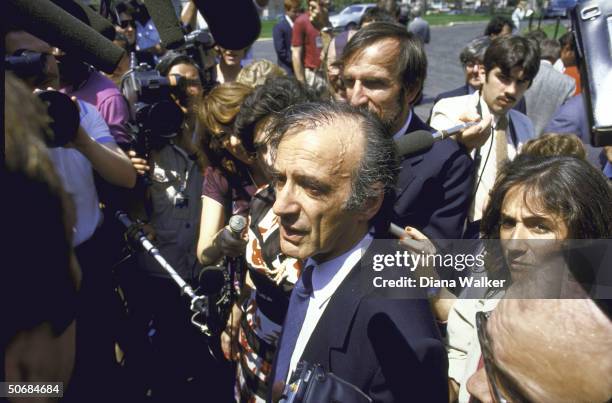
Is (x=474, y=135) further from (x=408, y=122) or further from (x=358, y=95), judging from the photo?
(x=358, y=95)

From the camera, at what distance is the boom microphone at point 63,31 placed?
104cm

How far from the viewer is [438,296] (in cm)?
186

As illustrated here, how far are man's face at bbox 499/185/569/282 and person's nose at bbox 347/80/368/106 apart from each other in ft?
2.50

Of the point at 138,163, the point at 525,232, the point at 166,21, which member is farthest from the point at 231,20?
the point at 138,163

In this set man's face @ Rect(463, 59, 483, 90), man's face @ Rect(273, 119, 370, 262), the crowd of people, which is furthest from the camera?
man's face @ Rect(463, 59, 483, 90)

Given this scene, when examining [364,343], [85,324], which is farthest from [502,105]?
[85,324]

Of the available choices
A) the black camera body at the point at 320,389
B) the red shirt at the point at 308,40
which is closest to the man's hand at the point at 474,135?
the black camera body at the point at 320,389

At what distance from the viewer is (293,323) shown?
5.35 feet

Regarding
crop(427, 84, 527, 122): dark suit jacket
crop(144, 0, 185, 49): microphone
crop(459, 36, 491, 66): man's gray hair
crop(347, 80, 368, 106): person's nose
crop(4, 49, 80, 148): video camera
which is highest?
crop(144, 0, 185, 49): microphone

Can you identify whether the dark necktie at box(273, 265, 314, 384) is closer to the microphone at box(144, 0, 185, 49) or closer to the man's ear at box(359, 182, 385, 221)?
the man's ear at box(359, 182, 385, 221)

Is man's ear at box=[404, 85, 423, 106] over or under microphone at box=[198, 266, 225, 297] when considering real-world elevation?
over

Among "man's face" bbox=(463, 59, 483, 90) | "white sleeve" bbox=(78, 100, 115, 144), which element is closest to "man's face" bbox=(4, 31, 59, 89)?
"white sleeve" bbox=(78, 100, 115, 144)

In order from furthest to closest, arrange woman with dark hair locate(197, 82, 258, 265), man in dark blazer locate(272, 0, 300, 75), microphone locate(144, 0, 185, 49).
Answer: man in dark blazer locate(272, 0, 300, 75)
woman with dark hair locate(197, 82, 258, 265)
microphone locate(144, 0, 185, 49)

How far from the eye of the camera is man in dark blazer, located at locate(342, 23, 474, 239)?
6.73ft
